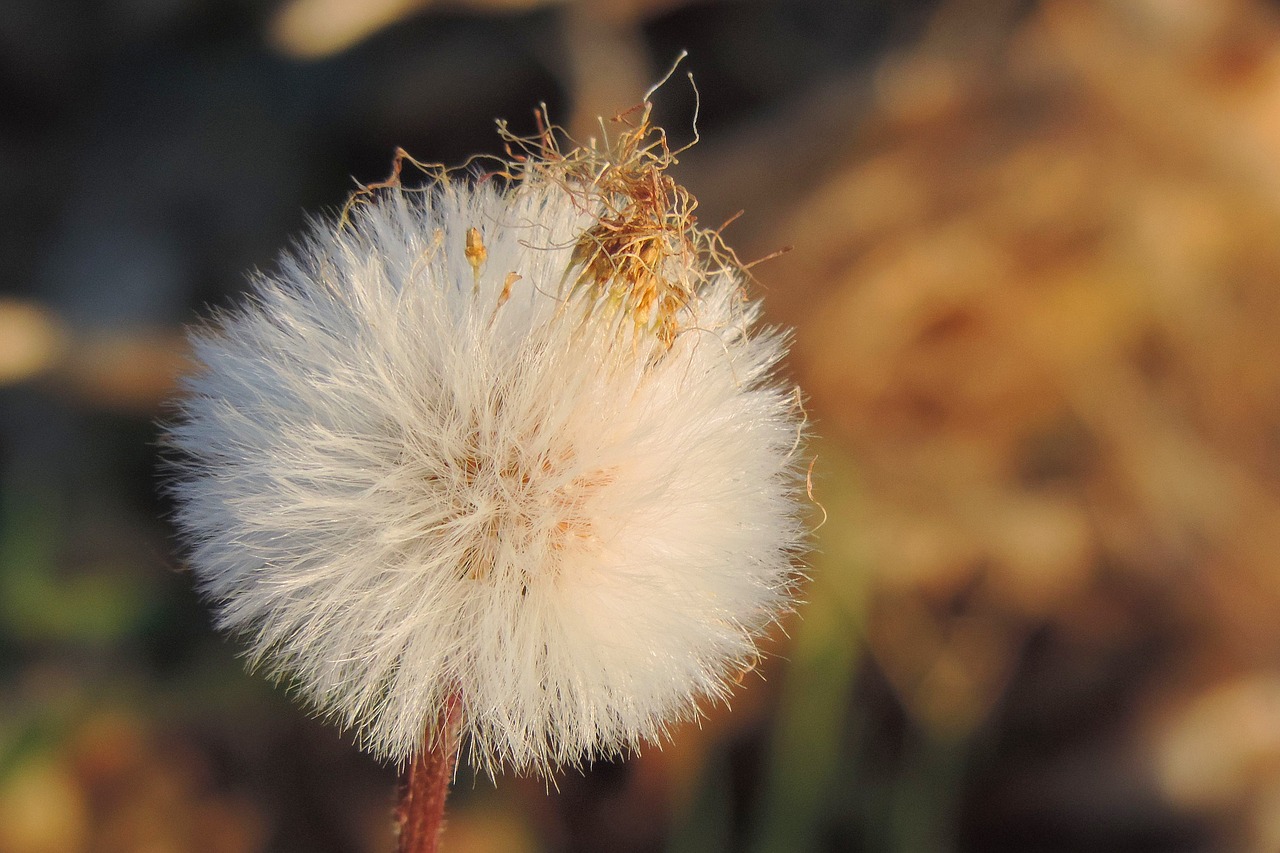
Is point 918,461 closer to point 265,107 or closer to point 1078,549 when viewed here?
point 1078,549

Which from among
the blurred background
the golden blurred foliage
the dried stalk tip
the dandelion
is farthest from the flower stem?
the golden blurred foliage

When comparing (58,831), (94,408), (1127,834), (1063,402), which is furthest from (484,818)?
(1063,402)

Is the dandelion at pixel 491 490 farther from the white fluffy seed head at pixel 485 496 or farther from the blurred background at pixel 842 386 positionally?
the blurred background at pixel 842 386

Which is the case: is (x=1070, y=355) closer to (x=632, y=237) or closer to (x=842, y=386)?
(x=842, y=386)

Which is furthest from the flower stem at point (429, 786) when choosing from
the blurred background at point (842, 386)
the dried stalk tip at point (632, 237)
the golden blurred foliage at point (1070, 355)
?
the golden blurred foliage at point (1070, 355)

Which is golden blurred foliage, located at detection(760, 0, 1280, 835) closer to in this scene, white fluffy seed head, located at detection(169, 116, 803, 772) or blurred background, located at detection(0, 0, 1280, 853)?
blurred background, located at detection(0, 0, 1280, 853)

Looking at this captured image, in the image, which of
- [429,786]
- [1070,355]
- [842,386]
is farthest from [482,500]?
[1070,355]
